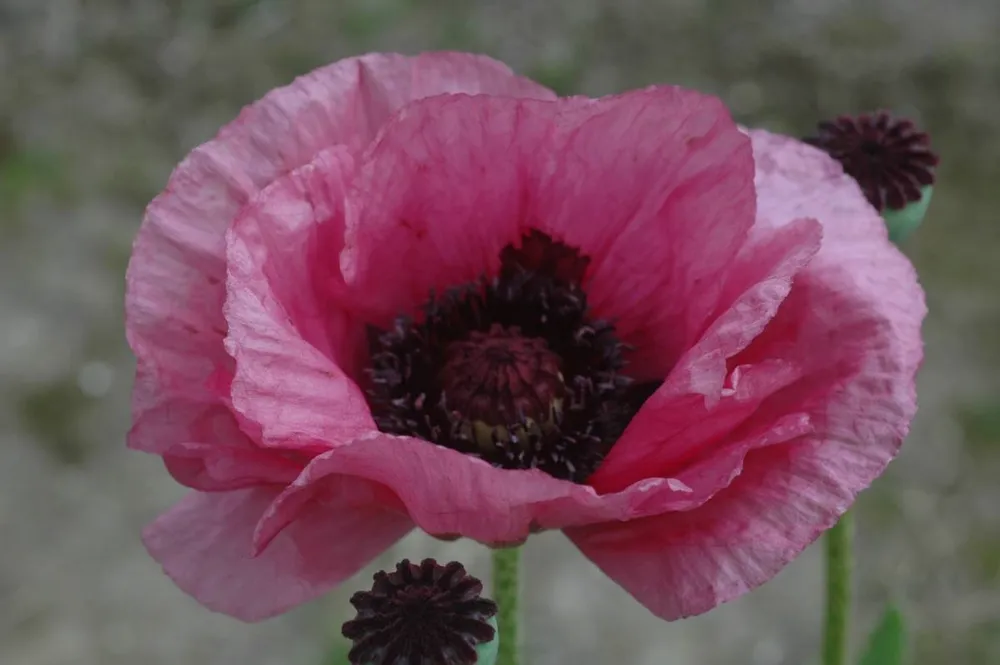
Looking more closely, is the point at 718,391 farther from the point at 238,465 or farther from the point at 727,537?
the point at 238,465

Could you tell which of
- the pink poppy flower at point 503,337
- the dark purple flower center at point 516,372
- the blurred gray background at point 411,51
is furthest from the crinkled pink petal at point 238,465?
the blurred gray background at point 411,51

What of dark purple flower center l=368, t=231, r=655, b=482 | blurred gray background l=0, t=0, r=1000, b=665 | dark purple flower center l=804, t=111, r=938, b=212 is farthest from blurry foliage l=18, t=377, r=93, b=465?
dark purple flower center l=804, t=111, r=938, b=212

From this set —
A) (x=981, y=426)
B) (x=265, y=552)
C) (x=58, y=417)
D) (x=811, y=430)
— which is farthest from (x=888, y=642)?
(x=58, y=417)

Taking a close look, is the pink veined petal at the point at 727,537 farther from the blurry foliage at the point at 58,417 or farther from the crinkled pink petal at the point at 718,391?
the blurry foliage at the point at 58,417

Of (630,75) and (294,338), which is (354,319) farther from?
(630,75)

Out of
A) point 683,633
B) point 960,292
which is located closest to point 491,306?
point 683,633
